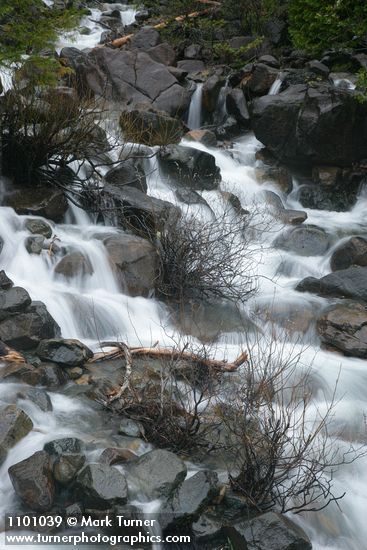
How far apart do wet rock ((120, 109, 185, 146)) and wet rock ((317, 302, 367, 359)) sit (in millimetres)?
4648

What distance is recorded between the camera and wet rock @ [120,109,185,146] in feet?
36.4

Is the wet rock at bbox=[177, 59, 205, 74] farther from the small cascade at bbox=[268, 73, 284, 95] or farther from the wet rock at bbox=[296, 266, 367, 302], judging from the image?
the wet rock at bbox=[296, 266, 367, 302]

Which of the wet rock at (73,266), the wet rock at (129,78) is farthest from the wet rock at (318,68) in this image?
the wet rock at (73,266)

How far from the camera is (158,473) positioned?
4.63 meters

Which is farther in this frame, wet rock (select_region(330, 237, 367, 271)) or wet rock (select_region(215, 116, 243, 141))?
wet rock (select_region(215, 116, 243, 141))

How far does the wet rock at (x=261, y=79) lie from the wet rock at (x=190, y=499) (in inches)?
459

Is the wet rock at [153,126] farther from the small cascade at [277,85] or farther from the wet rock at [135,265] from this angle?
the wet rock at [135,265]

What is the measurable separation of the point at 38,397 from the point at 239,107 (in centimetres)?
1042

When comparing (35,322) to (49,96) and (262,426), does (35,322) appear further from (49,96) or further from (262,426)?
(49,96)

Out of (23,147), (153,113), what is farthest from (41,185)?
(153,113)

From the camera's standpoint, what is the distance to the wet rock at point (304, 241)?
33.8 ft

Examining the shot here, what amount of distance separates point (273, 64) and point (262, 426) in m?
12.8

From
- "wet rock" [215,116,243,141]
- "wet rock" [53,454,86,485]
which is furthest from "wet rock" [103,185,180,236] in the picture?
"wet rock" [215,116,243,141]

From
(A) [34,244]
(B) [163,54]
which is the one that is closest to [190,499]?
(A) [34,244]
